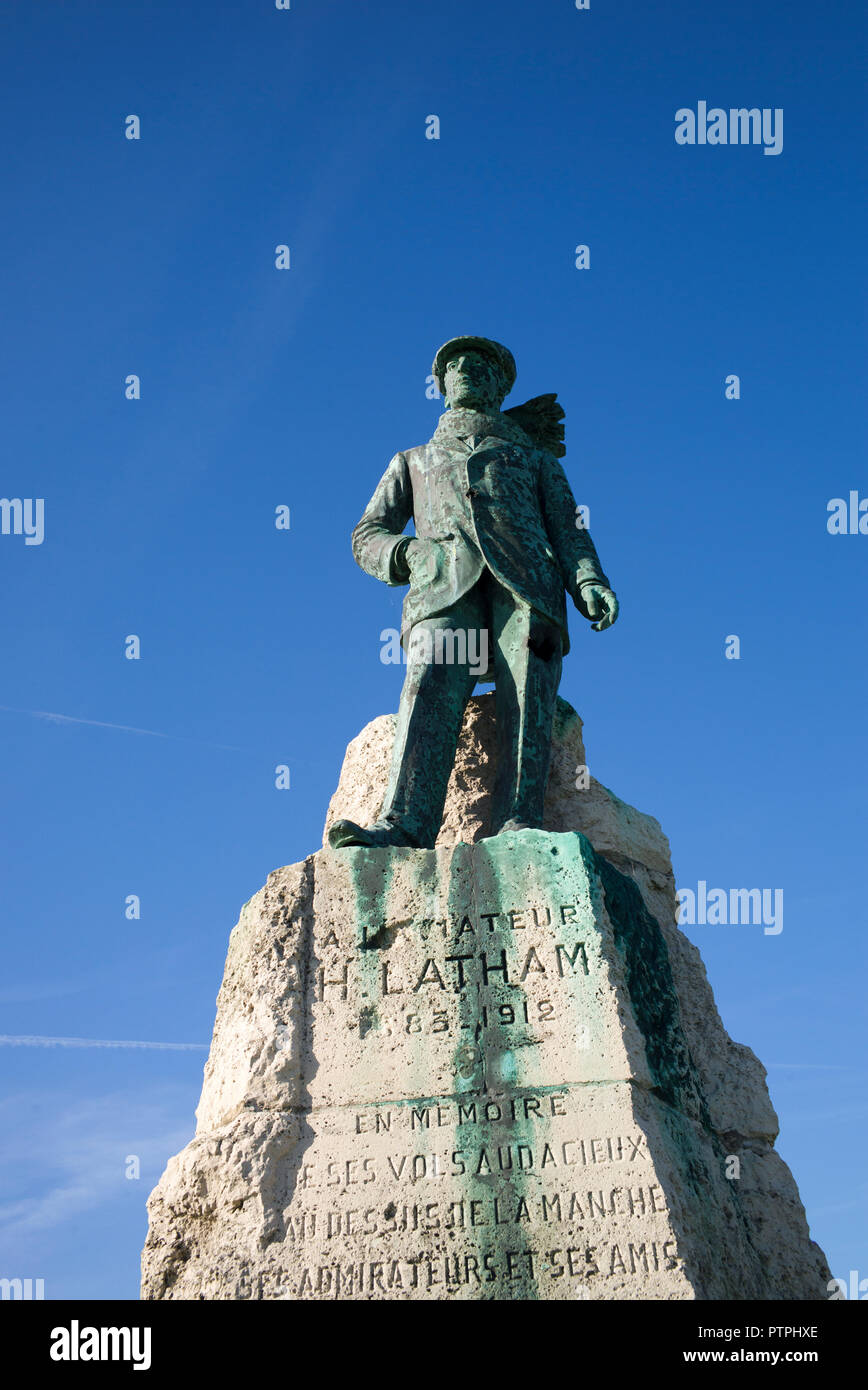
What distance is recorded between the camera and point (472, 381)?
7078 millimetres

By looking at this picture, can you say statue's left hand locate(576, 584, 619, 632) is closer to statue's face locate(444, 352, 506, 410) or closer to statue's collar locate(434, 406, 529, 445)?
statue's collar locate(434, 406, 529, 445)

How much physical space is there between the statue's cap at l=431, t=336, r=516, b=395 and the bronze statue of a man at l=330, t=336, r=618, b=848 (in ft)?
0.04

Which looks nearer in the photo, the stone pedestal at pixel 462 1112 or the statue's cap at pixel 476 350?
the stone pedestal at pixel 462 1112

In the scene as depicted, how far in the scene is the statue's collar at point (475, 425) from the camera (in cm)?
691

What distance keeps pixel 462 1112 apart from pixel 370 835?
4.16ft

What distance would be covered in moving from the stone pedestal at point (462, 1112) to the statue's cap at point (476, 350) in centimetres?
303

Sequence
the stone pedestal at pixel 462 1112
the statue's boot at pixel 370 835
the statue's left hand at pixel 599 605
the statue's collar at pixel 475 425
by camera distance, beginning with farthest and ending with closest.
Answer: the statue's collar at pixel 475 425
the statue's left hand at pixel 599 605
the statue's boot at pixel 370 835
the stone pedestal at pixel 462 1112

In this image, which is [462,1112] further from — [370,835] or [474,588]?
[474,588]

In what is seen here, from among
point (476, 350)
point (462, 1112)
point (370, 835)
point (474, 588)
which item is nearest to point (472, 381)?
point (476, 350)

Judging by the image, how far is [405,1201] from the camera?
472cm

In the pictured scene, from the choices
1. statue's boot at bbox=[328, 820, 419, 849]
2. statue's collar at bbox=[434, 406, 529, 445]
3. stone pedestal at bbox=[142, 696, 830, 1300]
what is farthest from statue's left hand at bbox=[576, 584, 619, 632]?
statue's boot at bbox=[328, 820, 419, 849]

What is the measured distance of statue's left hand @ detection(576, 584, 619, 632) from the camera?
622cm

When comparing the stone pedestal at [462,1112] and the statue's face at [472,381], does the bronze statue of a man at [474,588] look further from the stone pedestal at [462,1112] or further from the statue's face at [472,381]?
the stone pedestal at [462,1112]

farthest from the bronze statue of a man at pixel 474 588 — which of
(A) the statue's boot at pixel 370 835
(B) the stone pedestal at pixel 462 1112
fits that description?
(B) the stone pedestal at pixel 462 1112
